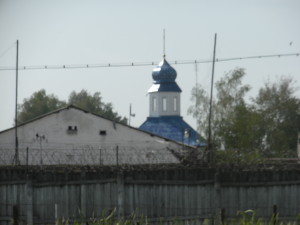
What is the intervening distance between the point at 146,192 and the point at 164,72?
143ft

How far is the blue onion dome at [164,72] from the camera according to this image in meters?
68.6

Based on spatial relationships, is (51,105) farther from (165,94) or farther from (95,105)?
(165,94)

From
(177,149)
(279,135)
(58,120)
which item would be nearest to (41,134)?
(58,120)

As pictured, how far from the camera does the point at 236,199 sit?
2592 cm

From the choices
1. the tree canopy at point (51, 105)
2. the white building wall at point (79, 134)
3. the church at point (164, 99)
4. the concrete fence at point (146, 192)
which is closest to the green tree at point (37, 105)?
the tree canopy at point (51, 105)

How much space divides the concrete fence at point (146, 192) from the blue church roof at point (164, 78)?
42546mm

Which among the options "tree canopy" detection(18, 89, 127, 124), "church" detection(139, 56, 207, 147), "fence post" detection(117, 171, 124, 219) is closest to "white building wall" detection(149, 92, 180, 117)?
"church" detection(139, 56, 207, 147)

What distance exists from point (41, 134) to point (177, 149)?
17.5 ft

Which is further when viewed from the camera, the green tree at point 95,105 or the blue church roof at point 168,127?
the green tree at point 95,105

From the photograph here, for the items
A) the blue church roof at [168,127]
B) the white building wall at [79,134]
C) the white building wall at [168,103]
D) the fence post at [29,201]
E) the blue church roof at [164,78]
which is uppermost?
the blue church roof at [164,78]

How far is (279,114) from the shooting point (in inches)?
2501

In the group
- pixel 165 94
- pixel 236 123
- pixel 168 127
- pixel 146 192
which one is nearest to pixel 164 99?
pixel 165 94

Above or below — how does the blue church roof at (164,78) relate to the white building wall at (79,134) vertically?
above

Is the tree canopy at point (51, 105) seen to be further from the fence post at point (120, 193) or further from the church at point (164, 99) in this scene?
the fence post at point (120, 193)
